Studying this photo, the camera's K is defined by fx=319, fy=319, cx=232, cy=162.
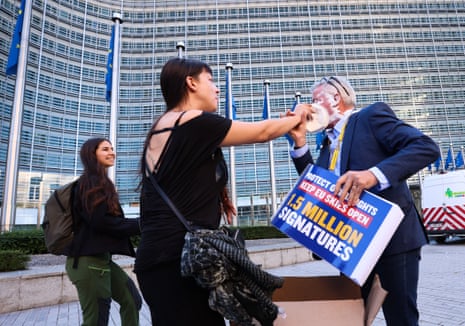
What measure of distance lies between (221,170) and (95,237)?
4.80ft

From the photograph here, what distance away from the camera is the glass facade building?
3406cm

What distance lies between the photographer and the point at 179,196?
1181 mm

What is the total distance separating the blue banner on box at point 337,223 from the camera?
104 centimetres

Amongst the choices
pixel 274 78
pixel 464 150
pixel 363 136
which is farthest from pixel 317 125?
pixel 464 150

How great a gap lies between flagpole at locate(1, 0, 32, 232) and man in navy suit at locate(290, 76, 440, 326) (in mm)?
10390

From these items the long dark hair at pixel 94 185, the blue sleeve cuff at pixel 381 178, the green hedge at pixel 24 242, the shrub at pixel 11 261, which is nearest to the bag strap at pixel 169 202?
the blue sleeve cuff at pixel 381 178

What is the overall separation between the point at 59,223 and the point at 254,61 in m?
38.4

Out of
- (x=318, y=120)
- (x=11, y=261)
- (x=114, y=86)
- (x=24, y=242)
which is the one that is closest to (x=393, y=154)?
(x=318, y=120)

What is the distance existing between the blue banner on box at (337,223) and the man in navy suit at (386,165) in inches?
2.3

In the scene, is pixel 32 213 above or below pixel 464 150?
below

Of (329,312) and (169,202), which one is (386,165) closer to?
(329,312)

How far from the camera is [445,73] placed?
3975cm

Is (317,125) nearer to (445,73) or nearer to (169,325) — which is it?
(169,325)

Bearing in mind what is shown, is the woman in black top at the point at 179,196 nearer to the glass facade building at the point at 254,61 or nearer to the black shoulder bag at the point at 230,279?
the black shoulder bag at the point at 230,279
